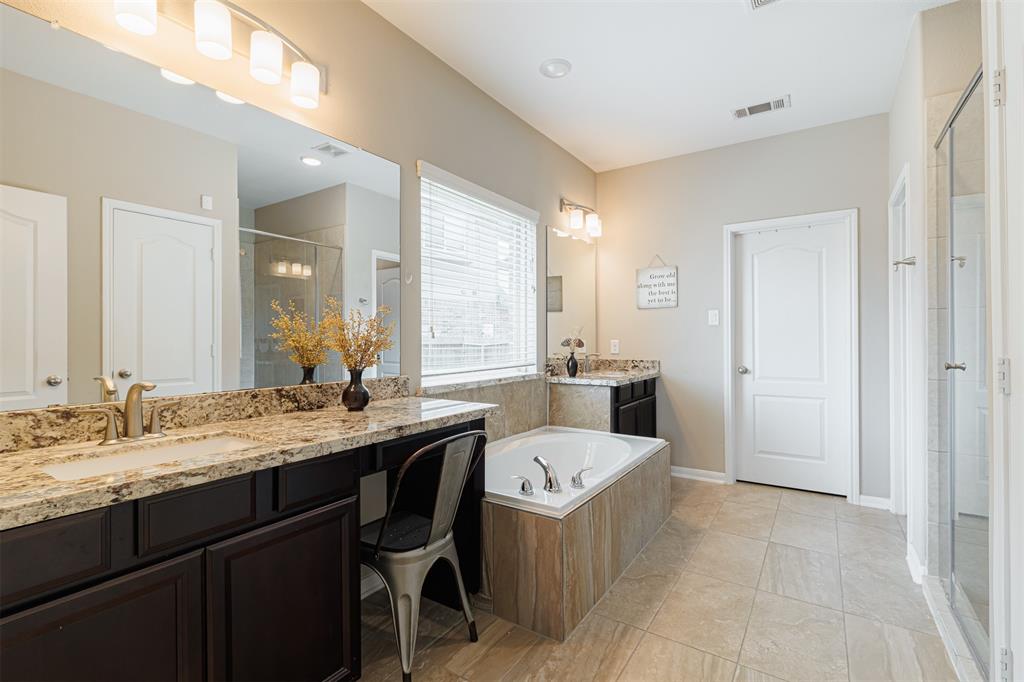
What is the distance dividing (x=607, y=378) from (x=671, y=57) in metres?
2.08

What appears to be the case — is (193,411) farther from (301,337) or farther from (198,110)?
(198,110)

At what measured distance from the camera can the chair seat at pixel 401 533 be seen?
1679 mm

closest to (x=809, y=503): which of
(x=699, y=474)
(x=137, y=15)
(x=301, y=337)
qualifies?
(x=699, y=474)

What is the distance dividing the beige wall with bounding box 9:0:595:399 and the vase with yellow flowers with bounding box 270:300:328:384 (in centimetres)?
52

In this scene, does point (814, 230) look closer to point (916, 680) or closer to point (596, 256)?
point (596, 256)

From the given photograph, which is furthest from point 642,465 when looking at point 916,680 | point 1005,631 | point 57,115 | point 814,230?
point 57,115

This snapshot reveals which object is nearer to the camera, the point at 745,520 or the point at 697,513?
the point at 745,520

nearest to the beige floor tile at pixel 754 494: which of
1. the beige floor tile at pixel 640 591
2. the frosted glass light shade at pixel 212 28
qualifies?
the beige floor tile at pixel 640 591

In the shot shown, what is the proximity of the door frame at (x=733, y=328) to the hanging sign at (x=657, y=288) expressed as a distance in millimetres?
405

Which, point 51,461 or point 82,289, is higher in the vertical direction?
point 82,289

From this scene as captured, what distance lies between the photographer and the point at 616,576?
7.57 ft

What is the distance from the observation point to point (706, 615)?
2023 millimetres

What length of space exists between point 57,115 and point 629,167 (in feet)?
12.6

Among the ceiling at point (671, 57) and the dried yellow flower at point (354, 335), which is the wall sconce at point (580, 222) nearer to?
the ceiling at point (671, 57)
